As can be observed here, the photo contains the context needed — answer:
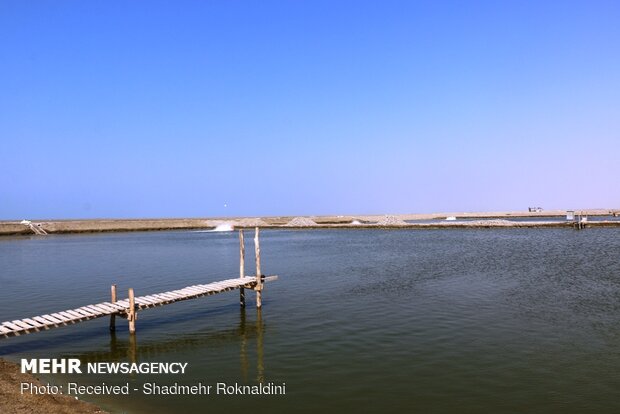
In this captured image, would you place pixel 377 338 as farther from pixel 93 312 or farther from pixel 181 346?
pixel 93 312

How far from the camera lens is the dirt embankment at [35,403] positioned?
962 centimetres

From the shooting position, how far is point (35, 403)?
10078 millimetres

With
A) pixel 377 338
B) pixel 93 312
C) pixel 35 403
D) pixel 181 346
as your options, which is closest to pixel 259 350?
pixel 181 346

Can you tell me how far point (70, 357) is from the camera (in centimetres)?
1477

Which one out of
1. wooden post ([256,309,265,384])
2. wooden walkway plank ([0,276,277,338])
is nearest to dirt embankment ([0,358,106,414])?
wooden walkway plank ([0,276,277,338])

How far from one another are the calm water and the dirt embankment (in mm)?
860

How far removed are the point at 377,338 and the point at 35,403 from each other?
10838 mm

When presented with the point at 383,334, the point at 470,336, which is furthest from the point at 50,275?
the point at 470,336

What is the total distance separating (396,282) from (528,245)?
94.3ft

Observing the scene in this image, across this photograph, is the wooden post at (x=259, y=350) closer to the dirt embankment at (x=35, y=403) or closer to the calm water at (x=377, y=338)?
the calm water at (x=377, y=338)

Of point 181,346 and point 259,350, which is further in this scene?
point 181,346

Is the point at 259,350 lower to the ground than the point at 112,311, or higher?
lower

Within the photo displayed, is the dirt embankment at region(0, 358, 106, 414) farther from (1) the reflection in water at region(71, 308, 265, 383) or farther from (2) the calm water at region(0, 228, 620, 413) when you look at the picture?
(1) the reflection in water at region(71, 308, 265, 383)

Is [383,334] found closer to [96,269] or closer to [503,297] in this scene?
[503,297]
